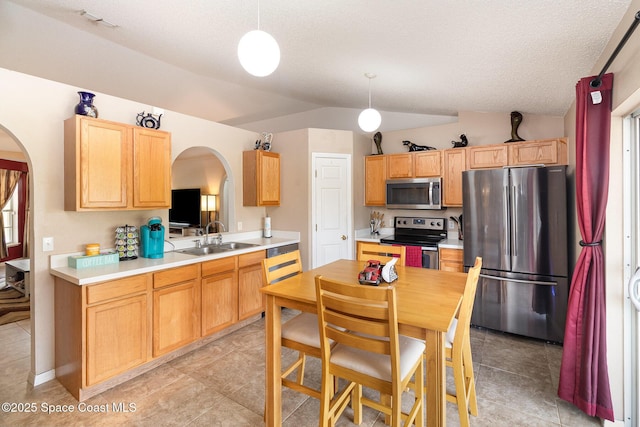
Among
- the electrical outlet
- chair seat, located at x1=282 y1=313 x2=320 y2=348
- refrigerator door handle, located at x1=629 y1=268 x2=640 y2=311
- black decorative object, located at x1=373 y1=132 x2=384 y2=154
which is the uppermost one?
black decorative object, located at x1=373 y1=132 x2=384 y2=154

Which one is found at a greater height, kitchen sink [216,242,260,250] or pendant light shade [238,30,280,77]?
pendant light shade [238,30,280,77]

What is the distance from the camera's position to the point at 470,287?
171 cm

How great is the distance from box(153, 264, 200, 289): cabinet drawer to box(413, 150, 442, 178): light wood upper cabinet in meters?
3.02

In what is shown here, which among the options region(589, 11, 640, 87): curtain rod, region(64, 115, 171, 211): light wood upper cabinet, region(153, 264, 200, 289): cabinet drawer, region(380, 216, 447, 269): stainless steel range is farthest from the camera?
region(380, 216, 447, 269): stainless steel range

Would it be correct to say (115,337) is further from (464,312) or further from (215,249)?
(464,312)

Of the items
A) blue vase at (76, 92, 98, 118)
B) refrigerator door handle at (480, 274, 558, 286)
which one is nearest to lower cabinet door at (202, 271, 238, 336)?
blue vase at (76, 92, 98, 118)

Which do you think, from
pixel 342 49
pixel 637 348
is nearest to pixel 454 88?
pixel 342 49

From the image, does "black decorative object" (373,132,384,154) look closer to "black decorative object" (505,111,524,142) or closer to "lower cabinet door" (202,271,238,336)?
"black decorative object" (505,111,524,142)

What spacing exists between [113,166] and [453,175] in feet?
12.2

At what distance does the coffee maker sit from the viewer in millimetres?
2857

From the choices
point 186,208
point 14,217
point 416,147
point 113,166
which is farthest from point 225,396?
point 14,217

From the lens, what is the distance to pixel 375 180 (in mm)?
4453

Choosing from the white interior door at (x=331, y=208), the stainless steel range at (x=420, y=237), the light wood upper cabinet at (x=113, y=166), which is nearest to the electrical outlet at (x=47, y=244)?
the light wood upper cabinet at (x=113, y=166)

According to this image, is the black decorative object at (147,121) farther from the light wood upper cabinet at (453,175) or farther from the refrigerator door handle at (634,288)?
the refrigerator door handle at (634,288)
